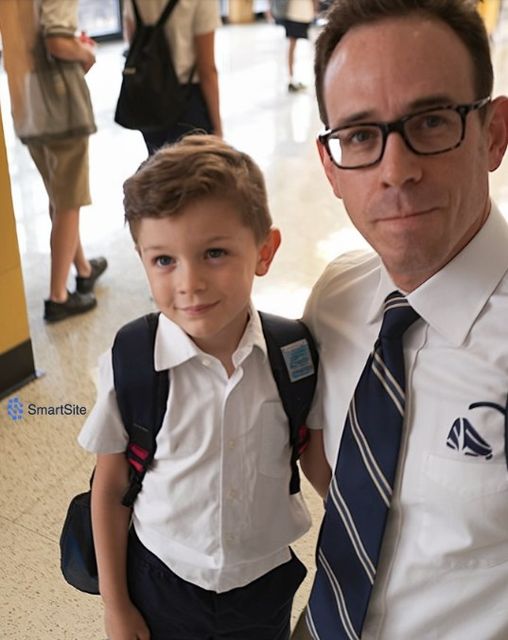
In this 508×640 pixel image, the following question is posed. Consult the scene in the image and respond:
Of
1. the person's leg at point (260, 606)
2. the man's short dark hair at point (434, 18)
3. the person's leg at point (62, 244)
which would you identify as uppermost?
the man's short dark hair at point (434, 18)

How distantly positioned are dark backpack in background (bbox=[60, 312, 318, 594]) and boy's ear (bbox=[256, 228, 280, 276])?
0.08 m

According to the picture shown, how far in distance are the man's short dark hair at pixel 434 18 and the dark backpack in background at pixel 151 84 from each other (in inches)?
81.0

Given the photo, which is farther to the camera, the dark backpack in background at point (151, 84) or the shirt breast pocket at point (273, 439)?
the dark backpack in background at point (151, 84)

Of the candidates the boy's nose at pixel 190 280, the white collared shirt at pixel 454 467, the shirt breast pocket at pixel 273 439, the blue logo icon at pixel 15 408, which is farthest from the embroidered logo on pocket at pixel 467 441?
the blue logo icon at pixel 15 408

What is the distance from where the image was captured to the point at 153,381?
1204 millimetres

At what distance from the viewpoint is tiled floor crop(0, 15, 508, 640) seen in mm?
2088

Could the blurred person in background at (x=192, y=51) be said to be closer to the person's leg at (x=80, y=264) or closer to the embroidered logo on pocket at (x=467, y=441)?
the person's leg at (x=80, y=264)

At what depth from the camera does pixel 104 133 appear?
6426 millimetres

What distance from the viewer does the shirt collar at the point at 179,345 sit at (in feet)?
3.93

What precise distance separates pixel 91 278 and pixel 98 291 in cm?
8

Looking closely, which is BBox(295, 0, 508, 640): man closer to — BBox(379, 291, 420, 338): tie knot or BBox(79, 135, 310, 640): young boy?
BBox(379, 291, 420, 338): tie knot

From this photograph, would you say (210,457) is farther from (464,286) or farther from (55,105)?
(55,105)

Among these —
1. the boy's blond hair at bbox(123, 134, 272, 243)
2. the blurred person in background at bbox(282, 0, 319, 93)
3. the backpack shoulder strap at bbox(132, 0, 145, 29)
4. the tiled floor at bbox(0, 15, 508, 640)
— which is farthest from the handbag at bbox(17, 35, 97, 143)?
the blurred person in background at bbox(282, 0, 319, 93)

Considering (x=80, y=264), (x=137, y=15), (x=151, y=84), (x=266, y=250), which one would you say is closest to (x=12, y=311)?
Result: (x=80, y=264)
